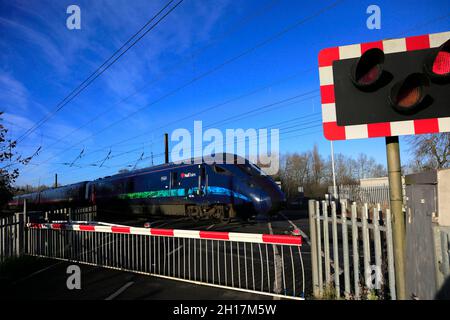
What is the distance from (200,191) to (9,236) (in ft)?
24.7

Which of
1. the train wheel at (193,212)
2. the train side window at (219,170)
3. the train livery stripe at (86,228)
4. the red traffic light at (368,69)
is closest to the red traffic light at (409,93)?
the red traffic light at (368,69)

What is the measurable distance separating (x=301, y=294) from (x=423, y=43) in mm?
3853

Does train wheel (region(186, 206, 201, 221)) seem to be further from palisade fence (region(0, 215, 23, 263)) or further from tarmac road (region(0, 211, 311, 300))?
tarmac road (region(0, 211, 311, 300))

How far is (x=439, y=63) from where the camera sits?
2.46 meters

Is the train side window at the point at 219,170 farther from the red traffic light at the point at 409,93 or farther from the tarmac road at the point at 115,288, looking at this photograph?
the red traffic light at the point at 409,93

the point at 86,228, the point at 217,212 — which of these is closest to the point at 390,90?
the point at 86,228

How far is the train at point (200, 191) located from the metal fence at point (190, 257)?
4.18m

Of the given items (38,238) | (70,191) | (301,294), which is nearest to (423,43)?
(301,294)

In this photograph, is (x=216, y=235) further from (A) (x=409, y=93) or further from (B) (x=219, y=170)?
(B) (x=219, y=170)

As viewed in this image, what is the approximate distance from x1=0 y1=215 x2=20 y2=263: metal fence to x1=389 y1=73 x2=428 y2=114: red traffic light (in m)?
9.58

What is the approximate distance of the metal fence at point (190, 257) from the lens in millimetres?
5375

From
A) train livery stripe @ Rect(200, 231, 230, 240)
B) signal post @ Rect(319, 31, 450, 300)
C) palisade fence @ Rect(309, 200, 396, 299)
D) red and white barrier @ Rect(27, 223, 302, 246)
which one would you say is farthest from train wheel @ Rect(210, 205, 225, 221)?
signal post @ Rect(319, 31, 450, 300)

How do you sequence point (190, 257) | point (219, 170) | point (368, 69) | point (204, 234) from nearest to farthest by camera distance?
point (368, 69) < point (204, 234) < point (190, 257) < point (219, 170)

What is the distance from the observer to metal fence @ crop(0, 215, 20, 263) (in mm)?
8469
